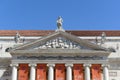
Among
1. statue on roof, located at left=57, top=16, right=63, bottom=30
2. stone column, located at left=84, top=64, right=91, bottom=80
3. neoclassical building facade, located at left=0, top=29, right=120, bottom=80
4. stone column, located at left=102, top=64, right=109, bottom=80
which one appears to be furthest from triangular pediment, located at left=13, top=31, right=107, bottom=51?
stone column, located at left=84, top=64, right=91, bottom=80

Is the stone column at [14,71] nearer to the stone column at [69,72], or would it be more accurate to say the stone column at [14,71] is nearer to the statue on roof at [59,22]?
the stone column at [69,72]

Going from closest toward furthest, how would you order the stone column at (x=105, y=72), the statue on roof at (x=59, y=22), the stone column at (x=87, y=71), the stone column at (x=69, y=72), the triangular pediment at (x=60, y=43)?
the stone column at (x=87, y=71) → the stone column at (x=69, y=72) → the stone column at (x=105, y=72) → the triangular pediment at (x=60, y=43) → the statue on roof at (x=59, y=22)

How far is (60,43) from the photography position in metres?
35.0

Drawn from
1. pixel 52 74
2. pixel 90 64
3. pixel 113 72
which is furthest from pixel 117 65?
pixel 52 74

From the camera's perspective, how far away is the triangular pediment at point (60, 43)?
3481cm

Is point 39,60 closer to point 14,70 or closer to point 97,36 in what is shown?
point 14,70

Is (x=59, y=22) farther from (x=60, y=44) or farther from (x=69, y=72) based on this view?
(x=69, y=72)

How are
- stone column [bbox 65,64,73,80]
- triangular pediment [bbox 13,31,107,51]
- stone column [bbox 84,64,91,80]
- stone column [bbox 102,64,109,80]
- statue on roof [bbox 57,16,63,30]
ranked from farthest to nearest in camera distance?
1. statue on roof [bbox 57,16,63,30]
2. triangular pediment [bbox 13,31,107,51]
3. stone column [bbox 102,64,109,80]
4. stone column [bbox 65,64,73,80]
5. stone column [bbox 84,64,91,80]

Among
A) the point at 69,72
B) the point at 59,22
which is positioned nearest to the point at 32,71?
the point at 69,72

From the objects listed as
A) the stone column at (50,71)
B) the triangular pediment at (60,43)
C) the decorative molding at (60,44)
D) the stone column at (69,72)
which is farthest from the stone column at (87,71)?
the stone column at (50,71)

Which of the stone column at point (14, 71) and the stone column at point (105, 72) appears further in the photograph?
the stone column at point (105, 72)

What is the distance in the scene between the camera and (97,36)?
3934cm

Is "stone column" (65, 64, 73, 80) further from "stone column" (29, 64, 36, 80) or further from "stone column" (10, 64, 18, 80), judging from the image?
"stone column" (10, 64, 18, 80)

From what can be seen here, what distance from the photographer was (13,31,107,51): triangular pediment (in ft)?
114
